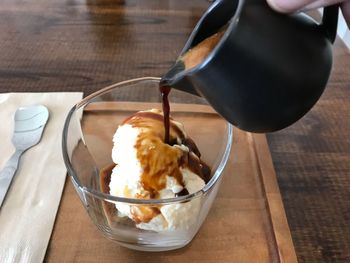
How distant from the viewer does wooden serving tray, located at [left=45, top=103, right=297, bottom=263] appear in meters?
0.56

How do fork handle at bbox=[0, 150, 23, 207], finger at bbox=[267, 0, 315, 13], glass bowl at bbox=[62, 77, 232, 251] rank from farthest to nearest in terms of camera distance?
fork handle at bbox=[0, 150, 23, 207]
glass bowl at bbox=[62, 77, 232, 251]
finger at bbox=[267, 0, 315, 13]

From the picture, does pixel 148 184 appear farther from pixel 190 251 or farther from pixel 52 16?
pixel 52 16

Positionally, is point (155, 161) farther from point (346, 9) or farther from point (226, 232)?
point (346, 9)

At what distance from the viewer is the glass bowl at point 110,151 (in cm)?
53

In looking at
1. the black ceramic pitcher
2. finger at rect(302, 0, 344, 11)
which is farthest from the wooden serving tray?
finger at rect(302, 0, 344, 11)

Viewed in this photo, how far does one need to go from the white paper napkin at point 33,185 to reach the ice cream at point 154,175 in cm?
11

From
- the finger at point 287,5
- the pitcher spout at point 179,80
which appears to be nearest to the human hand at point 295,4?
the finger at point 287,5

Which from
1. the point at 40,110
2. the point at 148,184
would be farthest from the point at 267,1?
the point at 40,110

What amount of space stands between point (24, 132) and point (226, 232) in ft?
1.33

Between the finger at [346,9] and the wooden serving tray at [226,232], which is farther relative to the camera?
the wooden serving tray at [226,232]

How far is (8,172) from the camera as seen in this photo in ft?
2.16

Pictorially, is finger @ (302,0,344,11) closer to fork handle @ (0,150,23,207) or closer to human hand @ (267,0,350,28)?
human hand @ (267,0,350,28)

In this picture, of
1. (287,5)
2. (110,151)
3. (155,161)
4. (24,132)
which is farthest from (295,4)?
(24,132)

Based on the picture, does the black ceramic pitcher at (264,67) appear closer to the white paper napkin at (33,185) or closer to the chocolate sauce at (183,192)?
the chocolate sauce at (183,192)
